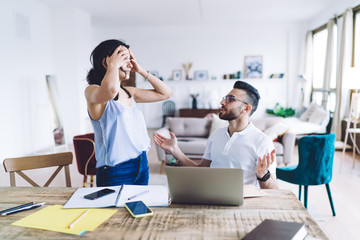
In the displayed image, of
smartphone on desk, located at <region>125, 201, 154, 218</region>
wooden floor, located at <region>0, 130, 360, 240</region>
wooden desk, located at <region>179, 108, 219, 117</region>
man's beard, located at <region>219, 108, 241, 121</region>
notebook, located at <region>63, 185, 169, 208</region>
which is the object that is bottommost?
wooden floor, located at <region>0, 130, 360, 240</region>

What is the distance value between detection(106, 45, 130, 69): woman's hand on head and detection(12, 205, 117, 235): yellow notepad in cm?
74

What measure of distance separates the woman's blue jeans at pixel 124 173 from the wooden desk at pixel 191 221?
1.11ft

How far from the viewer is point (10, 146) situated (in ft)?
17.7

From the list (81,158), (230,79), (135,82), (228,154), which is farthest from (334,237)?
(135,82)

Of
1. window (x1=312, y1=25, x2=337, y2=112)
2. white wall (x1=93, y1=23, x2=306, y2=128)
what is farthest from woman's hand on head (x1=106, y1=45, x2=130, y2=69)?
white wall (x1=93, y1=23, x2=306, y2=128)

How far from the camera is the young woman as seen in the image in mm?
1574

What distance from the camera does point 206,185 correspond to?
1211mm

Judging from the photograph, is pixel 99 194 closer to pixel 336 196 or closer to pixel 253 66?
pixel 336 196

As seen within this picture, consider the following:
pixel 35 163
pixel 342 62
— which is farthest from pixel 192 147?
pixel 342 62

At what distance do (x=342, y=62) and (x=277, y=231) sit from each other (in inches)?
236

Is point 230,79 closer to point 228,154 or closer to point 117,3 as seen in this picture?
point 117,3

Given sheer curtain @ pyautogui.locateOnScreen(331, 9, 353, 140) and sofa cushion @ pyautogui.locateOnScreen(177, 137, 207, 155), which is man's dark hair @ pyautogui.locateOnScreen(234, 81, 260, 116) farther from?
sheer curtain @ pyautogui.locateOnScreen(331, 9, 353, 140)

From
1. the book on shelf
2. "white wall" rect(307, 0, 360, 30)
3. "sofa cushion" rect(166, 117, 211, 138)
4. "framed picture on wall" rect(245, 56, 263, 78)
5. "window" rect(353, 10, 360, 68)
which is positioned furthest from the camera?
"framed picture on wall" rect(245, 56, 263, 78)

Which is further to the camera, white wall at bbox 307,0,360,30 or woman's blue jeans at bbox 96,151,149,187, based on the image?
white wall at bbox 307,0,360,30
